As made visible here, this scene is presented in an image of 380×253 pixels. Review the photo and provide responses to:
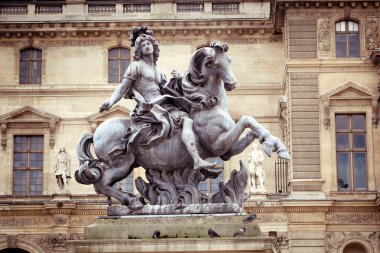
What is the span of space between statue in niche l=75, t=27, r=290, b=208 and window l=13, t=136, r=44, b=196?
3282cm

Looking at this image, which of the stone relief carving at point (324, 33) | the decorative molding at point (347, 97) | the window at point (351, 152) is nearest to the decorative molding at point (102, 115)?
the decorative molding at point (347, 97)

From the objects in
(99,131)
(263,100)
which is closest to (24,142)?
(263,100)

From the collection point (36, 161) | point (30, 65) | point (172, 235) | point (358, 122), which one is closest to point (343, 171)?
point (358, 122)

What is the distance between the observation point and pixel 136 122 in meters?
12.3

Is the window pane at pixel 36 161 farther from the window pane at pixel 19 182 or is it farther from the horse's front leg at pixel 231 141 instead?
the horse's front leg at pixel 231 141

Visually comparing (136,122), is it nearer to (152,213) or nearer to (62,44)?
(152,213)

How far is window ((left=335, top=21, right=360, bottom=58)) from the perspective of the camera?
141ft

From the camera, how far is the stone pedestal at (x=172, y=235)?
1116 cm

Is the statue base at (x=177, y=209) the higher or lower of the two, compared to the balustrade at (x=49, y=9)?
lower

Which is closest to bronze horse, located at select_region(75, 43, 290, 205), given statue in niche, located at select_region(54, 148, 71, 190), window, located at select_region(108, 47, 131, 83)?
statue in niche, located at select_region(54, 148, 71, 190)

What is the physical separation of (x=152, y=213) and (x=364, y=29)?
106 ft

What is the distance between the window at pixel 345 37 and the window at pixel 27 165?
40.8 ft

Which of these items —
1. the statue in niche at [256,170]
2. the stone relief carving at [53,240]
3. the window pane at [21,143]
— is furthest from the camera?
the window pane at [21,143]

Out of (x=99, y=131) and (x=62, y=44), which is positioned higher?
(x=62, y=44)
